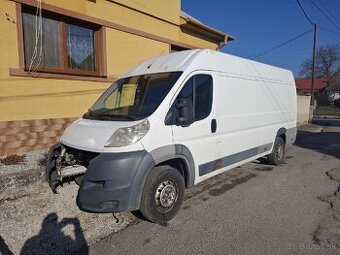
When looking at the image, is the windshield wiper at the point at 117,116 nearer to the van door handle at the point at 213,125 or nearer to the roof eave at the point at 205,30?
the van door handle at the point at 213,125

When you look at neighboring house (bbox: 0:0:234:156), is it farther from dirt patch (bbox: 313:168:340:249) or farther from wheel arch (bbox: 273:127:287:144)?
dirt patch (bbox: 313:168:340:249)

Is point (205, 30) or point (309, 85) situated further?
point (309, 85)

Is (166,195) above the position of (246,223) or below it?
above

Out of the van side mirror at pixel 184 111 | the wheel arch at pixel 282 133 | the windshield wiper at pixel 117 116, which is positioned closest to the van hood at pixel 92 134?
the windshield wiper at pixel 117 116

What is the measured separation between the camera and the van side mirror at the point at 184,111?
429cm

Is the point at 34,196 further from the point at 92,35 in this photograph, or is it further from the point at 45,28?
the point at 92,35

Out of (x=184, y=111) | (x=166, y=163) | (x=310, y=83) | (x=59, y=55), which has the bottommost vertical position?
(x=166, y=163)

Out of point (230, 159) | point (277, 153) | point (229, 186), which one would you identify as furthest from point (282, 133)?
point (230, 159)

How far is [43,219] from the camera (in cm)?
436

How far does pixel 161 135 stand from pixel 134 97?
0.93m

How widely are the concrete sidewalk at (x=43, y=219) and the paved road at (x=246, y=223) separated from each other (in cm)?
30

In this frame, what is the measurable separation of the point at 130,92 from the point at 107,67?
12.6 ft

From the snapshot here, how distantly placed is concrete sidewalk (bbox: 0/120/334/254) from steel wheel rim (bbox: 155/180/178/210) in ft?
1.66

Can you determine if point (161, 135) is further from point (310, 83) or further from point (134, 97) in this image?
point (310, 83)
